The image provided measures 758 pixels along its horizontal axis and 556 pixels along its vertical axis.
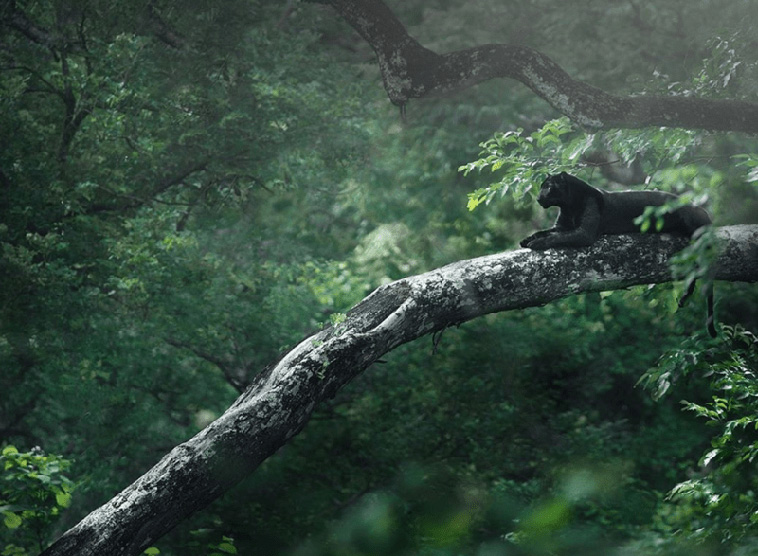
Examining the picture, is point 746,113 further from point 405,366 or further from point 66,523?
point 66,523

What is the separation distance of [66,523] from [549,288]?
622cm

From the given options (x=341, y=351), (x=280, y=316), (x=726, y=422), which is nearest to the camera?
(x=341, y=351)

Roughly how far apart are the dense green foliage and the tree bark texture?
207cm

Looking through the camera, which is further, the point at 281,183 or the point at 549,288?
the point at 281,183

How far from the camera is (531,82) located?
6.74 meters

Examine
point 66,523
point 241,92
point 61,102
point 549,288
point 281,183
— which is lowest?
point 66,523

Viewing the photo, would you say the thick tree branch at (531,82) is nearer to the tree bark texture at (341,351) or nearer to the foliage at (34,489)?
the tree bark texture at (341,351)

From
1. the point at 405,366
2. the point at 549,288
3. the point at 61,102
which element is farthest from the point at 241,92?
the point at 549,288

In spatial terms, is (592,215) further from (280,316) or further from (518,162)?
(280,316)

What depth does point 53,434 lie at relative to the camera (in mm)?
8969

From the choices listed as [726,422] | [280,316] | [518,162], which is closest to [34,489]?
[518,162]

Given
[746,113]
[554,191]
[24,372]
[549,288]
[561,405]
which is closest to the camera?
[549,288]

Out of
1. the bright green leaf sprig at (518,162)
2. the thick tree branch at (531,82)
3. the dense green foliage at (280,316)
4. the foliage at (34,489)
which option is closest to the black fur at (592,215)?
the bright green leaf sprig at (518,162)

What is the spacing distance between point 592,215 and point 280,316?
4806 millimetres
